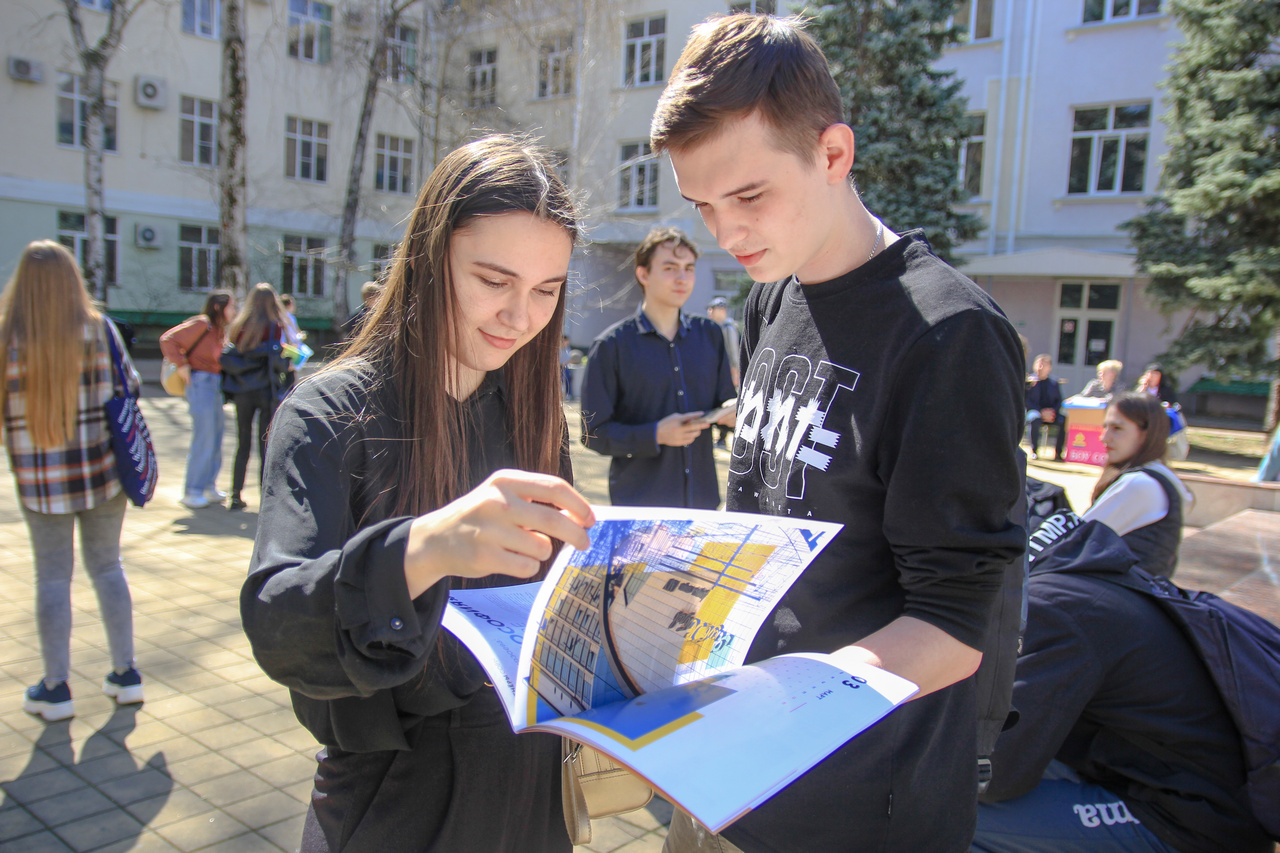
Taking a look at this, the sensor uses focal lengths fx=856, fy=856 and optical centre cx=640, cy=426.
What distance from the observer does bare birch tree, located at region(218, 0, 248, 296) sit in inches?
474

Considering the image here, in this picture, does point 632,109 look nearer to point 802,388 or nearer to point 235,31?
point 235,31

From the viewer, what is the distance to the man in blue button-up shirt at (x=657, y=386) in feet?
13.8

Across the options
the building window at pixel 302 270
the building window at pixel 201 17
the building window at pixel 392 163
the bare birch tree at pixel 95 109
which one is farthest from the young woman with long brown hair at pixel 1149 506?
the building window at pixel 201 17

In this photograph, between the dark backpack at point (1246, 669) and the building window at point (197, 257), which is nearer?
the dark backpack at point (1246, 669)

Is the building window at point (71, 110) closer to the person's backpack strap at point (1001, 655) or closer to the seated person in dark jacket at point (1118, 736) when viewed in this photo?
the seated person in dark jacket at point (1118, 736)

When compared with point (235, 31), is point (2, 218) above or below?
below

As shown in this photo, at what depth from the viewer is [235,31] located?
12047 mm

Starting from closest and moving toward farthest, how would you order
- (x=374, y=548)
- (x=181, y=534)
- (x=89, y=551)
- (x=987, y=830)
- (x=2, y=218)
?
(x=374, y=548) < (x=987, y=830) < (x=89, y=551) < (x=181, y=534) < (x=2, y=218)

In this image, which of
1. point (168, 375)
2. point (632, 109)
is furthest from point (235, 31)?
point (632, 109)

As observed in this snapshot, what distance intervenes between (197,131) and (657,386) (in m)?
24.5

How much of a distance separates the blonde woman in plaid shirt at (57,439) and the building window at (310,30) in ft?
79.7


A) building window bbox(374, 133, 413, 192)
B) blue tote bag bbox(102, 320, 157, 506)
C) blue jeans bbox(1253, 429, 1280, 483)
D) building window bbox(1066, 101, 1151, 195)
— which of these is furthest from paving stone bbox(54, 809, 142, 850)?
building window bbox(374, 133, 413, 192)

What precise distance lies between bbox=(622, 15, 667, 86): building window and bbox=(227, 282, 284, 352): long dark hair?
18.8 meters

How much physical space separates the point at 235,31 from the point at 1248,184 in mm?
16890
